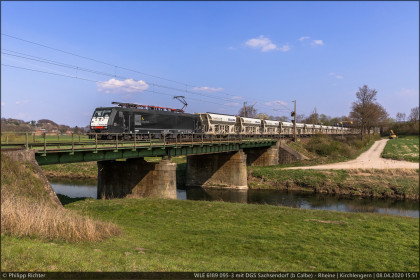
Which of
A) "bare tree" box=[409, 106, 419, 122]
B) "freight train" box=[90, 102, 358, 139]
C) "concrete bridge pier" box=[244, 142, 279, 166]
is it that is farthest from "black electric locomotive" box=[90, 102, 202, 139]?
"bare tree" box=[409, 106, 419, 122]

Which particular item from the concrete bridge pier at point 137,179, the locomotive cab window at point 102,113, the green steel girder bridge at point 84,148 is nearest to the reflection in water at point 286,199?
the concrete bridge pier at point 137,179

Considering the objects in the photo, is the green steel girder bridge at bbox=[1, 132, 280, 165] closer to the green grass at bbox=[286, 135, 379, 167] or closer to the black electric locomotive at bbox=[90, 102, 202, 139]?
the black electric locomotive at bbox=[90, 102, 202, 139]

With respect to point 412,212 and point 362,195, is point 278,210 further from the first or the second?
point 362,195

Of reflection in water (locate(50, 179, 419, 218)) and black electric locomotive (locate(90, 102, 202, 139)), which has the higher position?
black electric locomotive (locate(90, 102, 202, 139))

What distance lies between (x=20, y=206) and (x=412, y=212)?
89.8 feet

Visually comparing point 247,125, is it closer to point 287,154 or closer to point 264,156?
point 264,156

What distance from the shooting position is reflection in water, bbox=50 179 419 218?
26.7 metres

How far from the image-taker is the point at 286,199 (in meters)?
32.8

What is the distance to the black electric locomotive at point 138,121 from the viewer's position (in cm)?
2742

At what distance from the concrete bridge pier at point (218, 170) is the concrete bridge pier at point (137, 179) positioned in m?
15.1

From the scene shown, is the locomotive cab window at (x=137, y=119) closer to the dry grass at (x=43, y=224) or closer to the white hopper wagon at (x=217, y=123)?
the white hopper wagon at (x=217, y=123)

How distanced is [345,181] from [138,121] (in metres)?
25.1

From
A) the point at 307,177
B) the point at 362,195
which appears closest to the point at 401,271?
the point at 362,195

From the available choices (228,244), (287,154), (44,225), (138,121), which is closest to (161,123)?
(138,121)
